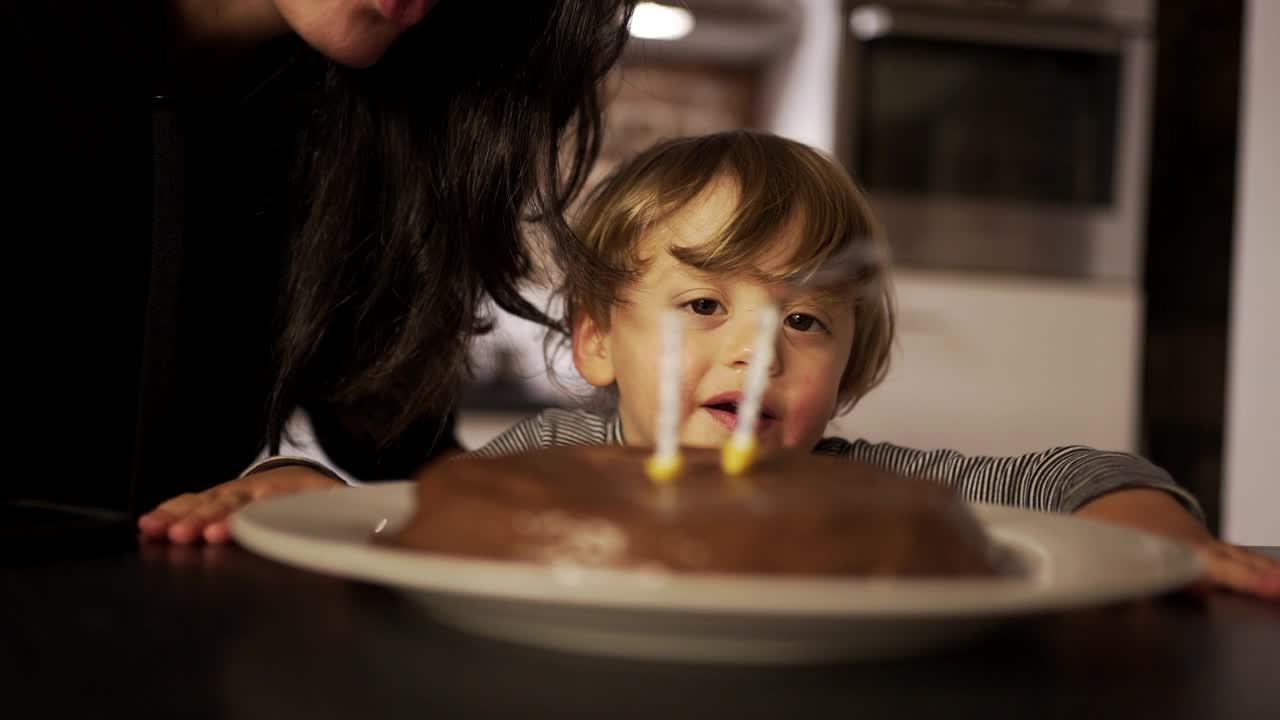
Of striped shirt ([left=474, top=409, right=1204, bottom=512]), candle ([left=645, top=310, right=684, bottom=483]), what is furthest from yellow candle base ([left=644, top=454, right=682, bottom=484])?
striped shirt ([left=474, top=409, right=1204, bottom=512])

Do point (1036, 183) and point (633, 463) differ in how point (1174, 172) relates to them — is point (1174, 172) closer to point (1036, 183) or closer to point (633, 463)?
point (1036, 183)

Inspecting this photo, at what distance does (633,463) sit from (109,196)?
980 mm

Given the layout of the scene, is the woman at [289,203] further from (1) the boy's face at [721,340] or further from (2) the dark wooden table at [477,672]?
(2) the dark wooden table at [477,672]

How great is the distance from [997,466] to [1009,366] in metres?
1.71

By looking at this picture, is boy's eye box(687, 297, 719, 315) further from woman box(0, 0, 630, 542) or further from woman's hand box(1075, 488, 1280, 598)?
woman's hand box(1075, 488, 1280, 598)

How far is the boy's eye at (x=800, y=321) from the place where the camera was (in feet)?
3.80

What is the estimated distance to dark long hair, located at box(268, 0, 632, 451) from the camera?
4.14 feet

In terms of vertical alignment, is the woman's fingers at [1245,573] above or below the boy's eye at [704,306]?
below

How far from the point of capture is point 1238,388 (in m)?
2.23

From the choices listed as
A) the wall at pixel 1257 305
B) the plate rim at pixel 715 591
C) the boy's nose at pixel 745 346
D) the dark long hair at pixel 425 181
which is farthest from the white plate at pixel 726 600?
the wall at pixel 1257 305

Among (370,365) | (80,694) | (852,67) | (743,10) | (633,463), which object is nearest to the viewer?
(80,694)

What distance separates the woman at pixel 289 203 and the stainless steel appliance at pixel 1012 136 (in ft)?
4.56

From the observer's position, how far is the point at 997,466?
1014 mm

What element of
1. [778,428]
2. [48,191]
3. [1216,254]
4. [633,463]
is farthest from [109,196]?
[1216,254]
